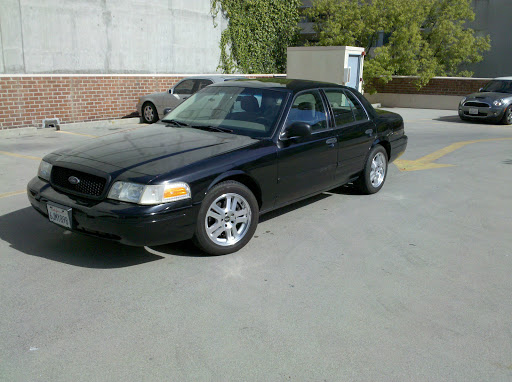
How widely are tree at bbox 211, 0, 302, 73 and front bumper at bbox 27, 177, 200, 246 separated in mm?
18348

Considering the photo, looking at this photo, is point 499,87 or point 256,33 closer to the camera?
point 499,87

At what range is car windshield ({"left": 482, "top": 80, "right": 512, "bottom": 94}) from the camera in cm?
1758

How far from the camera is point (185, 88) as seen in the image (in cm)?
1518

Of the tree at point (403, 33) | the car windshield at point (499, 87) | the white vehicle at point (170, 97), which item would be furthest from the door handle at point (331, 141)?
the tree at point (403, 33)

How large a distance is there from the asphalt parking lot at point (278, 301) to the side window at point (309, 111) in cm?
112

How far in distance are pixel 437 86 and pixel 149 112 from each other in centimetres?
→ 1382

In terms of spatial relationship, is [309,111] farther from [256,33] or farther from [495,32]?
[495,32]

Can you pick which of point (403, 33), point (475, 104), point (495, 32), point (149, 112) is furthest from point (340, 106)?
point (495, 32)

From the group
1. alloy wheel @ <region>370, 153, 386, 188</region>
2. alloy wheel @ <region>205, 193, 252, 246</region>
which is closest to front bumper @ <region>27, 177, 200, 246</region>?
alloy wheel @ <region>205, 193, 252, 246</region>

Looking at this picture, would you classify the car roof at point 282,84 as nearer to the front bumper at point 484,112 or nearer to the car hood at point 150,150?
the car hood at point 150,150

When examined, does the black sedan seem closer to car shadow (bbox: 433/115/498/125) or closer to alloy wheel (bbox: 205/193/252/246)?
alloy wheel (bbox: 205/193/252/246)

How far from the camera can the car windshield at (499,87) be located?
692 inches

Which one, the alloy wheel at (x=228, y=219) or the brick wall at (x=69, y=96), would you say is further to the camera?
the brick wall at (x=69, y=96)

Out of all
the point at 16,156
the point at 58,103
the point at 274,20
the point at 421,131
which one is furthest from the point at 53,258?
the point at 274,20
